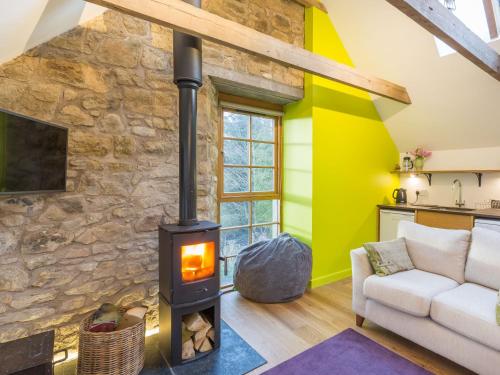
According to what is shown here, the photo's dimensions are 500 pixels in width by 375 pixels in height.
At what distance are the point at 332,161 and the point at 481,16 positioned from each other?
206cm

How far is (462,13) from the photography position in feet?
9.30

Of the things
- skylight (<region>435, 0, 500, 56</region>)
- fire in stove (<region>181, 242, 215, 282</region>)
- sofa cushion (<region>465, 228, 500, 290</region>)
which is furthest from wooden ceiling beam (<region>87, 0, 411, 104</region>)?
sofa cushion (<region>465, 228, 500, 290</region>)

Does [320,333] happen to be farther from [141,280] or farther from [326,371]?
[141,280]

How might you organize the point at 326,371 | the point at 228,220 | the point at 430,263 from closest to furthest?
the point at 326,371 < the point at 430,263 < the point at 228,220

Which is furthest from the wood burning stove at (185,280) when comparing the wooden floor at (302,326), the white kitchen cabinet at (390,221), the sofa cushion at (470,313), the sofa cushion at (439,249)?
the white kitchen cabinet at (390,221)

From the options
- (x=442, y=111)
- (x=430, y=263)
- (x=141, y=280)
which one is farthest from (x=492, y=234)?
(x=141, y=280)

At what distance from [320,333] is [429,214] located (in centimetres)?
231

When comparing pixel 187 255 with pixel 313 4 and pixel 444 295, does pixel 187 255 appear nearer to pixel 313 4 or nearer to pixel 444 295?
pixel 444 295

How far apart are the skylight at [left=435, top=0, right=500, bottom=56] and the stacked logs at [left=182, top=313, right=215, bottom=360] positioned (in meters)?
3.70

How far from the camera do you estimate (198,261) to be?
2.04 metres

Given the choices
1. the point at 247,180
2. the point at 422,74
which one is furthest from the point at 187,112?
the point at 422,74

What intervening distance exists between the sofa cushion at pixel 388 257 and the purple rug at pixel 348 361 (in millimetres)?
604

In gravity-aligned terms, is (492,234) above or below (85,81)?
below

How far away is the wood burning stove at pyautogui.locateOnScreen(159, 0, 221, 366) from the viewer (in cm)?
189
